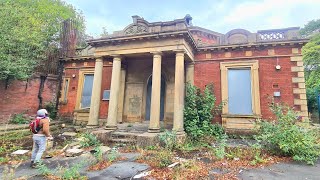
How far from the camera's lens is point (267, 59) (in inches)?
386

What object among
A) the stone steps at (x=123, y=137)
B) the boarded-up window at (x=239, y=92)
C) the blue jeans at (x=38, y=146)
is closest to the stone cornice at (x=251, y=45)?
the boarded-up window at (x=239, y=92)

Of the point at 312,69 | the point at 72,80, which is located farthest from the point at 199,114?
the point at 312,69

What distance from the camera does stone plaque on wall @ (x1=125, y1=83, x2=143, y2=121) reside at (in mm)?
11695

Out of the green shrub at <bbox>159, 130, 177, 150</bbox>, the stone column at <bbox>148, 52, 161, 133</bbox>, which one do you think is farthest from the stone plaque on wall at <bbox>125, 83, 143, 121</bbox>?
the green shrub at <bbox>159, 130, 177, 150</bbox>

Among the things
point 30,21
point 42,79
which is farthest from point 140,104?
point 30,21

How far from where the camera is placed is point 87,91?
13.2 metres

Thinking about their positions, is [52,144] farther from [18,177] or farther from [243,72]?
[243,72]

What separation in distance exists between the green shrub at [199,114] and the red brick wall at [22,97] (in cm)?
1019

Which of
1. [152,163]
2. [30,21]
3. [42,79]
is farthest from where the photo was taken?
[30,21]

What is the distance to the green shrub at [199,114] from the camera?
8.88m

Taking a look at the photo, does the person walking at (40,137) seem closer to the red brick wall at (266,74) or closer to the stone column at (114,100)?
the stone column at (114,100)

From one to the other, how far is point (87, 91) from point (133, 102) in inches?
144

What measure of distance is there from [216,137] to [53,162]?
6.78 meters

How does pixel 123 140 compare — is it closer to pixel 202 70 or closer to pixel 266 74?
pixel 202 70
